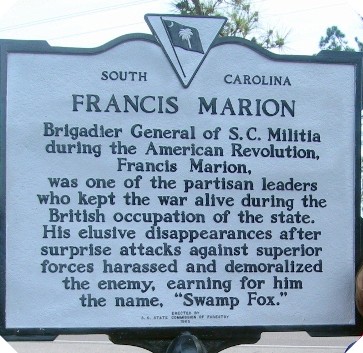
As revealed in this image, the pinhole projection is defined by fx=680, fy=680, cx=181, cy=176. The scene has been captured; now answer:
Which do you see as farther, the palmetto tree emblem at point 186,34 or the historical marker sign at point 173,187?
the palmetto tree emblem at point 186,34

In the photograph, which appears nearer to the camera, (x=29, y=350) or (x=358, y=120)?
(x=358, y=120)

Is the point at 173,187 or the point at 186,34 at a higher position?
the point at 186,34

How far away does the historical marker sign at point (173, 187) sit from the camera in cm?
337

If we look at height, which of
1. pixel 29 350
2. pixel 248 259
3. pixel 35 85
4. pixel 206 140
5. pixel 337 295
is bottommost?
Answer: pixel 29 350

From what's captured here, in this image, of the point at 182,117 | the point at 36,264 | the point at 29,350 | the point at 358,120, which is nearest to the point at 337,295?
the point at 358,120

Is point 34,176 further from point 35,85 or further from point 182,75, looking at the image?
point 182,75

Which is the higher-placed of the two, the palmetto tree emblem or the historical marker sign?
the palmetto tree emblem

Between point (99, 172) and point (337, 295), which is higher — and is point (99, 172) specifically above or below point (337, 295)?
above

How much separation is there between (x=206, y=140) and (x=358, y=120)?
852 mm

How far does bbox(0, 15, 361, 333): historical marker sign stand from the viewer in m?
3.37

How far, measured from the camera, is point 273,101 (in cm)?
356

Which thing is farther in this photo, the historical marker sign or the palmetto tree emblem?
the palmetto tree emblem

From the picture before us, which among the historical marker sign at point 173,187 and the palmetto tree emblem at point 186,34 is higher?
the palmetto tree emblem at point 186,34

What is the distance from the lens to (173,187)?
3.44 metres
